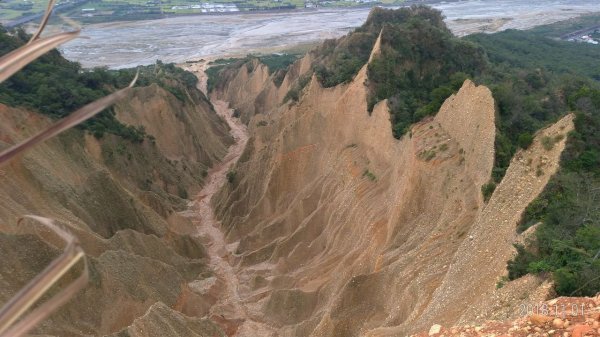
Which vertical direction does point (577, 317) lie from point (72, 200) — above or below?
above

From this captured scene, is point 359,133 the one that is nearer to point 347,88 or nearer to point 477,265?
point 347,88

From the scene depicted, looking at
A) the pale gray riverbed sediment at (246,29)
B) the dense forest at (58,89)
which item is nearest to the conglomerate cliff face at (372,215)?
the dense forest at (58,89)

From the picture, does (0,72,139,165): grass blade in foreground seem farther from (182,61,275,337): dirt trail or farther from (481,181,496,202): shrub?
(182,61,275,337): dirt trail

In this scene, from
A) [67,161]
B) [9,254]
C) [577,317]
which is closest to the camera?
[577,317]

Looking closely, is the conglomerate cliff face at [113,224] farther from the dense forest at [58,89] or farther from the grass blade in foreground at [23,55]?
the grass blade in foreground at [23,55]

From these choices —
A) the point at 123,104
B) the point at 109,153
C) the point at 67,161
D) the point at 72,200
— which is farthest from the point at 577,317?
the point at 123,104

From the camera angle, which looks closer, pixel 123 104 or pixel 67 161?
pixel 67 161

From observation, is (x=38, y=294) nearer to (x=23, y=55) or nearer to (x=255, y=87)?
(x=23, y=55)

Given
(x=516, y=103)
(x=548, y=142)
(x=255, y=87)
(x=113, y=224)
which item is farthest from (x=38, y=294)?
(x=255, y=87)
